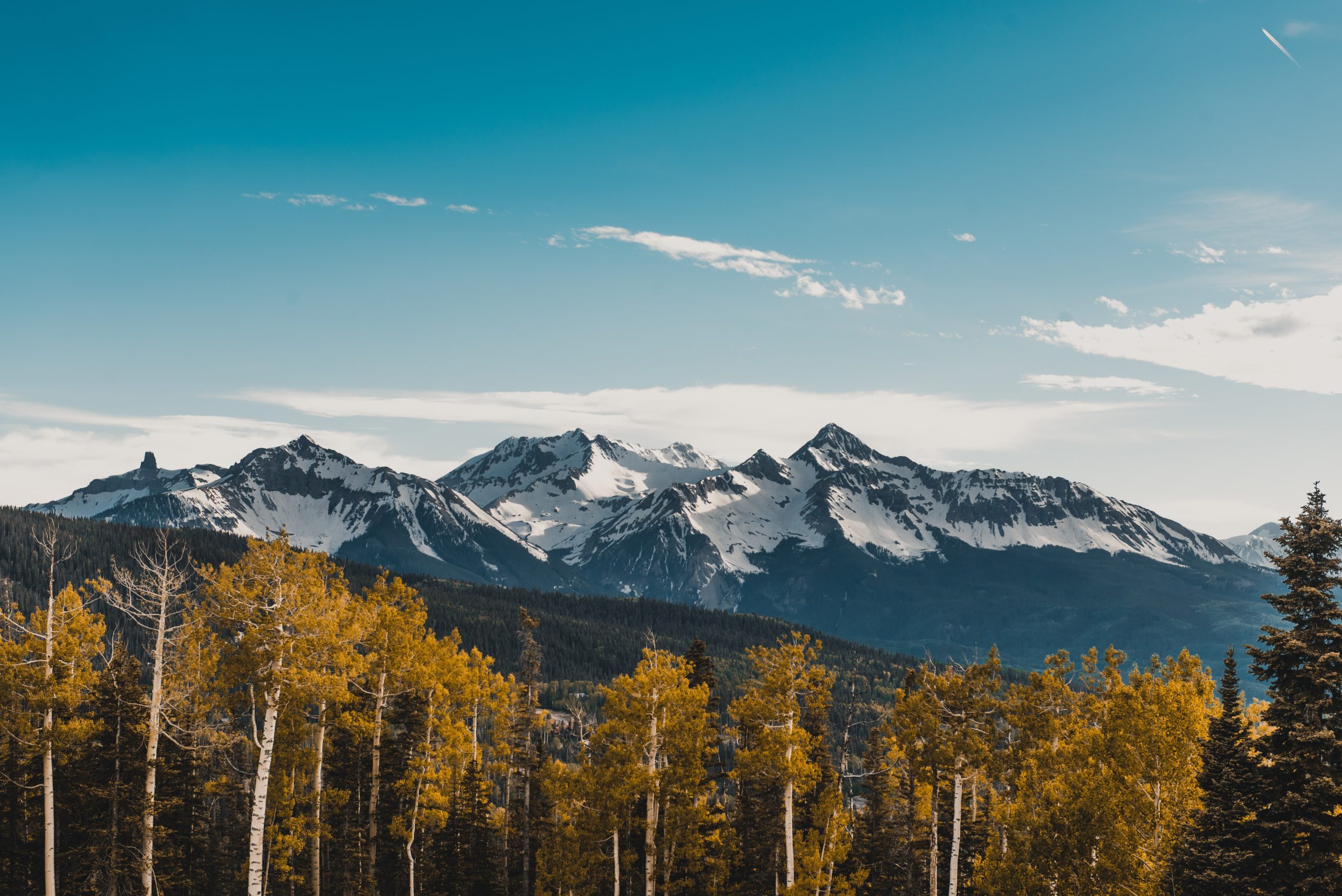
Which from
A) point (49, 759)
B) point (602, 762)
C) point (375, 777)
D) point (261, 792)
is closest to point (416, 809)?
point (375, 777)

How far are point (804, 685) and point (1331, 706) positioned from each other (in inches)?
815

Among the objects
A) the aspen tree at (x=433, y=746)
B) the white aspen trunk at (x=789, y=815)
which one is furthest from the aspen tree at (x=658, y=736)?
the aspen tree at (x=433, y=746)

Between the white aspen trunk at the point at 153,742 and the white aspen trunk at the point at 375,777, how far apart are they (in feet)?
36.8

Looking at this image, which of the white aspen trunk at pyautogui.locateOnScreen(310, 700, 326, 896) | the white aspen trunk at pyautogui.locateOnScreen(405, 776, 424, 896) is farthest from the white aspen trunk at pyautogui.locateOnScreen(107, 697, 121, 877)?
the white aspen trunk at pyautogui.locateOnScreen(405, 776, 424, 896)

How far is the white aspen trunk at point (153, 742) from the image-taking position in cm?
2895

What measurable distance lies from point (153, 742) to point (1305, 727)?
33935 mm

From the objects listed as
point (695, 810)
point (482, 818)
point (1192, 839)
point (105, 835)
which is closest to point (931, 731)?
point (695, 810)

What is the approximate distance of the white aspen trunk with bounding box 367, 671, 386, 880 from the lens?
137ft

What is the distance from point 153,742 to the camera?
97.3 feet

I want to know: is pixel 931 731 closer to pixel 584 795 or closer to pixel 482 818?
pixel 584 795

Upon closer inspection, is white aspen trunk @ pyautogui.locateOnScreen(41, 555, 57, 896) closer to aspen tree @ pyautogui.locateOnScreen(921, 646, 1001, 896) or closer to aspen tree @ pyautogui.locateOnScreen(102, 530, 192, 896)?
aspen tree @ pyautogui.locateOnScreen(102, 530, 192, 896)

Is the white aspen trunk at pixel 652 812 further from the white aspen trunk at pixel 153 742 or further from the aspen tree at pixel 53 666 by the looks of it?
the aspen tree at pixel 53 666

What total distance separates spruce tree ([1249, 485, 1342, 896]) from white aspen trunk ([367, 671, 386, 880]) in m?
33.6

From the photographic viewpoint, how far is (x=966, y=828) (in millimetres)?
52844
